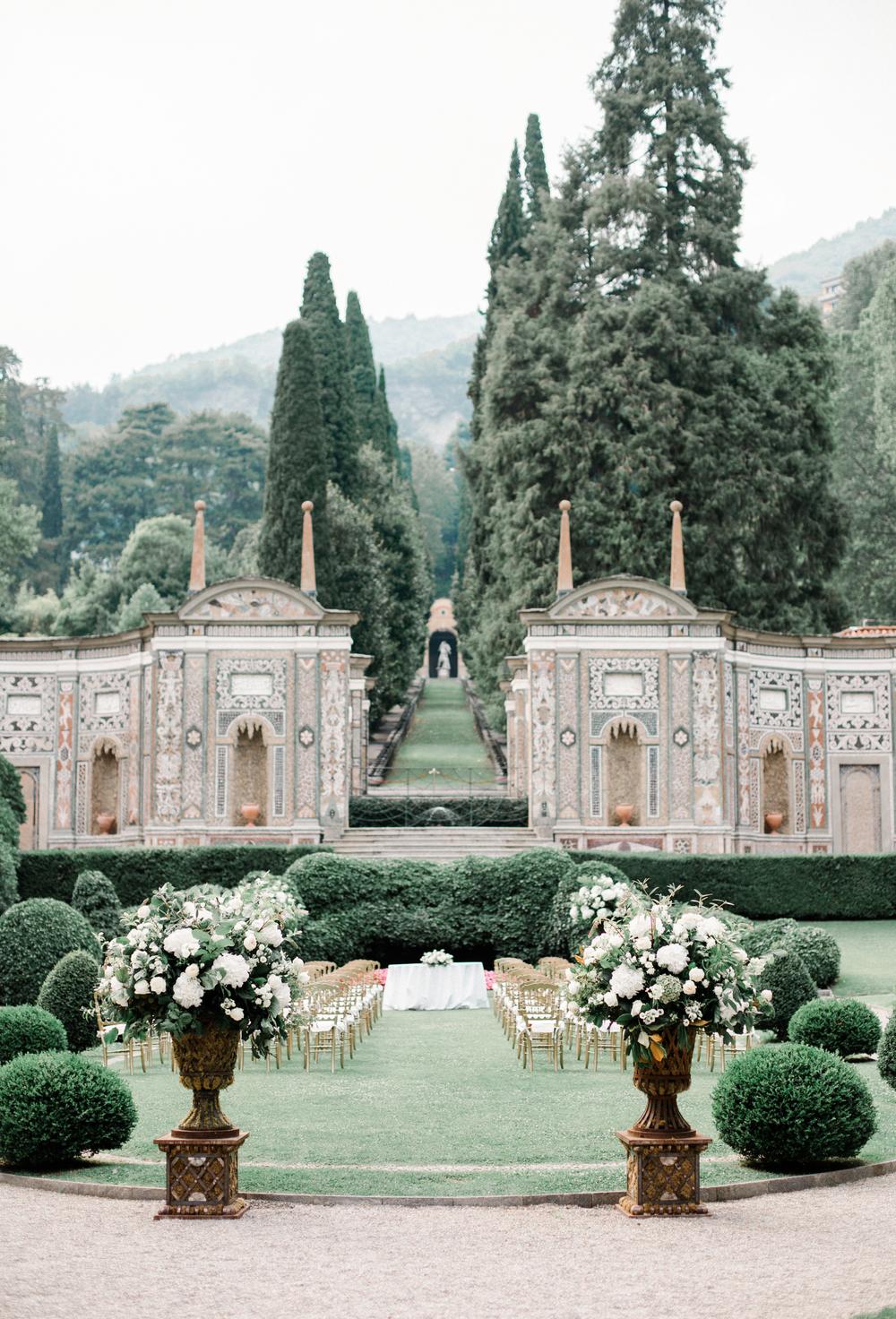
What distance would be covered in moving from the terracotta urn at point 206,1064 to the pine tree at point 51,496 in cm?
7323

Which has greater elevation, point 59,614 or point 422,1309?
point 59,614

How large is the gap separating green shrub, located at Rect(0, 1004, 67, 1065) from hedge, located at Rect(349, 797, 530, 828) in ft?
65.1

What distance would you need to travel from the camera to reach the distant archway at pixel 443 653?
292ft

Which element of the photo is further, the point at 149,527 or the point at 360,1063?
the point at 149,527

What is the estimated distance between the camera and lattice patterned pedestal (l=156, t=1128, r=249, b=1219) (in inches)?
351

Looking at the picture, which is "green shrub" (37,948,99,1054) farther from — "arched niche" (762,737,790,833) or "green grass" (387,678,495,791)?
"green grass" (387,678,495,791)

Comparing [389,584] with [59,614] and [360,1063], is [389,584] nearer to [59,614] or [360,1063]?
[59,614]

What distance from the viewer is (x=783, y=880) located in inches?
1053

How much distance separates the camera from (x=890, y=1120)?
39.2 ft

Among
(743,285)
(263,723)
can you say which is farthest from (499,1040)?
(743,285)

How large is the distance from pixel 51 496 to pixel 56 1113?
239ft

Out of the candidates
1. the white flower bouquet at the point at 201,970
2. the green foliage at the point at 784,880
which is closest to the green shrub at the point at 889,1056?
the white flower bouquet at the point at 201,970

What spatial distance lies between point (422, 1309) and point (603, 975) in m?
2.62

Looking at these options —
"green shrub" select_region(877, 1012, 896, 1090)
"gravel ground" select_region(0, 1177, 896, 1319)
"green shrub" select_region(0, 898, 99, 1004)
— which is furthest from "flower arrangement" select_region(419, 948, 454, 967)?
"gravel ground" select_region(0, 1177, 896, 1319)
